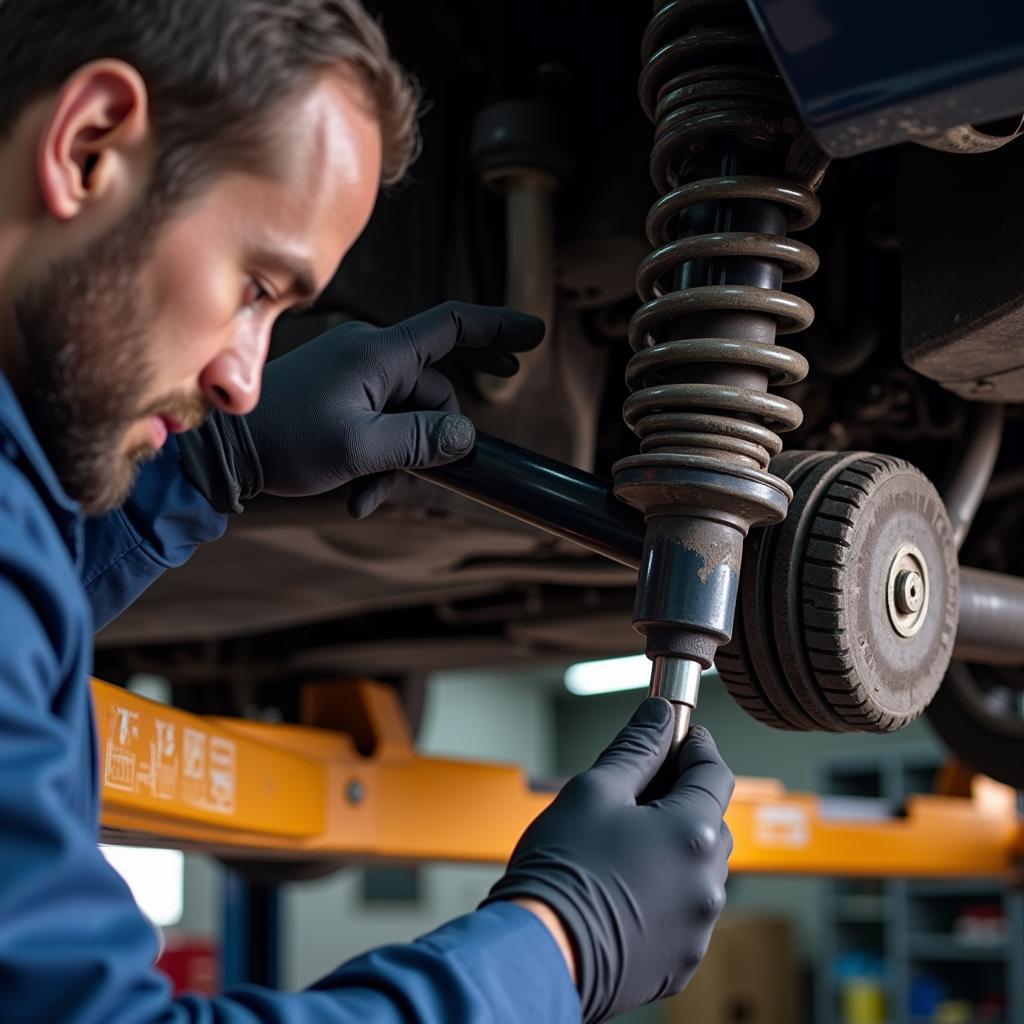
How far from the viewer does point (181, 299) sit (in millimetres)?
693

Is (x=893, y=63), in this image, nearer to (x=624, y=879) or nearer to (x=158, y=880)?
(x=624, y=879)

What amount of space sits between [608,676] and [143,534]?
27.6 feet

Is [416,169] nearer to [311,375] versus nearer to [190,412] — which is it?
[311,375]

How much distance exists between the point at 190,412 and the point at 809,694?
0.55 m

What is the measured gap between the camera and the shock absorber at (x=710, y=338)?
2.97ft

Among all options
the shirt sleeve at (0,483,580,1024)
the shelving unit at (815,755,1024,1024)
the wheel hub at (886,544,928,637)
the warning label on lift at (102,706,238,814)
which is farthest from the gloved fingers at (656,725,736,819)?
the shelving unit at (815,755,1024,1024)

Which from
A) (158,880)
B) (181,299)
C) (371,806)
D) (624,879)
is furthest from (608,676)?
(181,299)

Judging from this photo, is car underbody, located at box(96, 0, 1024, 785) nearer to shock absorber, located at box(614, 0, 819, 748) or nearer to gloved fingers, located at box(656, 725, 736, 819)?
shock absorber, located at box(614, 0, 819, 748)

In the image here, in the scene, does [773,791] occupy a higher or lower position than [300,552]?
lower

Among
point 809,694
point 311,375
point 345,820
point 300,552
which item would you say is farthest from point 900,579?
point 345,820

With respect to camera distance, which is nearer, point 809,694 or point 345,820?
point 809,694

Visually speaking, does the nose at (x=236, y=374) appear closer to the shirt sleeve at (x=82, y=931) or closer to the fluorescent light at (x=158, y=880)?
the shirt sleeve at (x=82, y=931)

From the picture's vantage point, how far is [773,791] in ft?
8.73

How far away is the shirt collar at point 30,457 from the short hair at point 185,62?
128 millimetres
